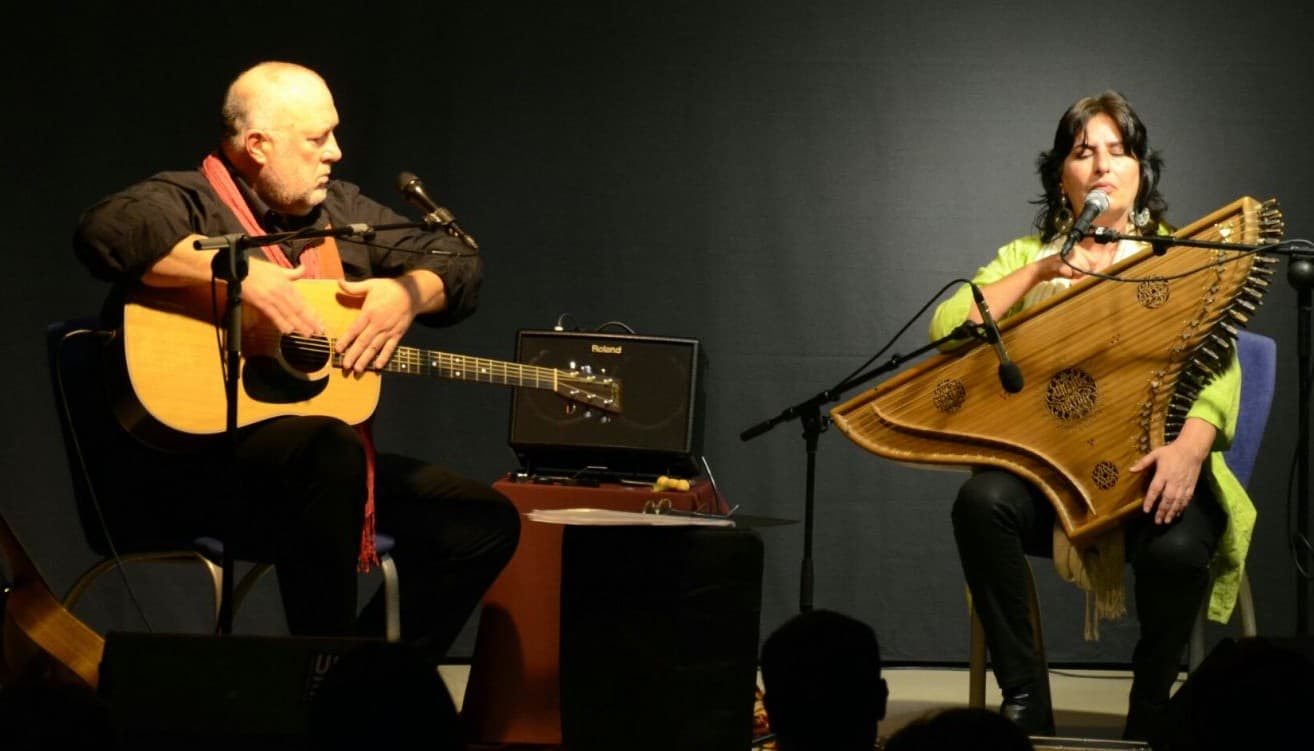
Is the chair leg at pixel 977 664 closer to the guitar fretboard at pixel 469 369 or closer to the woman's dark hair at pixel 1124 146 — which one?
the woman's dark hair at pixel 1124 146

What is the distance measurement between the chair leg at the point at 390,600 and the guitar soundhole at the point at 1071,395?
1.46 m

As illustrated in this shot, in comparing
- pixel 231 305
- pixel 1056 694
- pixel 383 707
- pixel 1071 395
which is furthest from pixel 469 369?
pixel 1056 694

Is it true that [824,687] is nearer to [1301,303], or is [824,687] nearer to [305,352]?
[305,352]

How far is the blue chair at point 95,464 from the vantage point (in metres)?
2.94

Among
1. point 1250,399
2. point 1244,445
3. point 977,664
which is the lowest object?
point 977,664

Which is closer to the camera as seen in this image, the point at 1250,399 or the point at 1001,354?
the point at 1001,354

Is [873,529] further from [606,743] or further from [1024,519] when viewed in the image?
[606,743]

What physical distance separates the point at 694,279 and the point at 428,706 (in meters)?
3.08

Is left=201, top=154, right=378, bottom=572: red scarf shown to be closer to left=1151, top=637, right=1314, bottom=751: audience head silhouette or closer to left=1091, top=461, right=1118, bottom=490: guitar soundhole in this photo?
left=1091, top=461, right=1118, bottom=490: guitar soundhole

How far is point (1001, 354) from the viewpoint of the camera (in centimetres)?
316

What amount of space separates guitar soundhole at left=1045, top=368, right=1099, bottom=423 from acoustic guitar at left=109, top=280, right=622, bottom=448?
4.32 ft

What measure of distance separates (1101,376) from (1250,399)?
0.55 m

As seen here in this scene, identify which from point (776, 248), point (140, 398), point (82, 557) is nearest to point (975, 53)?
point (776, 248)

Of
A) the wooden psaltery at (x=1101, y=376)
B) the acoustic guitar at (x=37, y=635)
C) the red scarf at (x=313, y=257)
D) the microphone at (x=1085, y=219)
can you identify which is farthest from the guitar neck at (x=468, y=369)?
the microphone at (x=1085, y=219)
